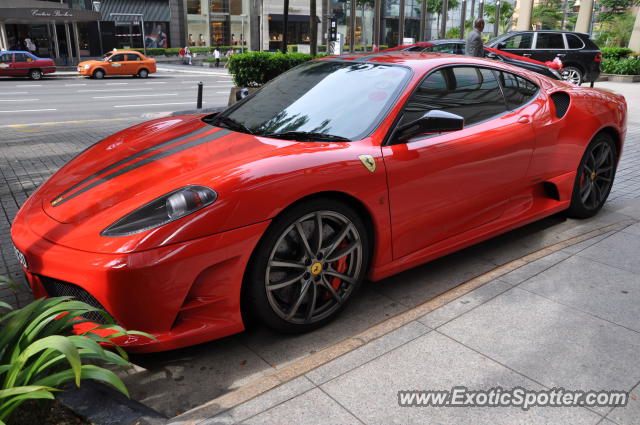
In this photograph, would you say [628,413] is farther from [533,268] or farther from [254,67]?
[254,67]

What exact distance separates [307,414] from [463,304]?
141 cm

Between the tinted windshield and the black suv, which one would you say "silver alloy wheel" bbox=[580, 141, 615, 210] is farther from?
the black suv

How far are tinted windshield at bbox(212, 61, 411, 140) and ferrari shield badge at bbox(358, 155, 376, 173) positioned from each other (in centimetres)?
19

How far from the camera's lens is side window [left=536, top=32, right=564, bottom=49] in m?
17.8

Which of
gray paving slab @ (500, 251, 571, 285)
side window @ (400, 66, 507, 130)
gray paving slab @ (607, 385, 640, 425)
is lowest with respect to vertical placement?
gray paving slab @ (607, 385, 640, 425)

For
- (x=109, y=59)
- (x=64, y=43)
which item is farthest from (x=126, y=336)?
(x=64, y=43)

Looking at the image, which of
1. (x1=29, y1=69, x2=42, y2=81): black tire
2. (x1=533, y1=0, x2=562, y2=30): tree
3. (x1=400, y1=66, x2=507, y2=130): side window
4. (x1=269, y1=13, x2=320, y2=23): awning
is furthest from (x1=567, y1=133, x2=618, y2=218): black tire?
(x1=533, y1=0, x2=562, y2=30): tree

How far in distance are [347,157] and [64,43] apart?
42784mm

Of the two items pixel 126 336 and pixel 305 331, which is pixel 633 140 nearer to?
pixel 305 331

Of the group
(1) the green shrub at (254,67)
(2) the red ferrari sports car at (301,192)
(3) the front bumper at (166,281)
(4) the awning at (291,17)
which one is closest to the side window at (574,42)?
(1) the green shrub at (254,67)

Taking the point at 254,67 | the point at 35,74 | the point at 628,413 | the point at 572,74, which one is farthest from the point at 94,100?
the point at 628,413

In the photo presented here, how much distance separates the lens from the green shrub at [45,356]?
187 centimetres

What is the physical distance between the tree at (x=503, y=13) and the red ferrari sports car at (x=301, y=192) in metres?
73.9

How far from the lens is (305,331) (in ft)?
9.88
